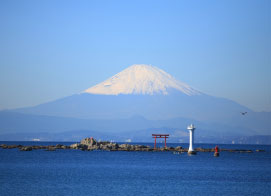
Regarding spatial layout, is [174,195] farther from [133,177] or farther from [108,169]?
[108,169]

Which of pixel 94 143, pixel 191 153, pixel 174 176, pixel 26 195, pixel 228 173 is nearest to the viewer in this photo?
pixel 26 195

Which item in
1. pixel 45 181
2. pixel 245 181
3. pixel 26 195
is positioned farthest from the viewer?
pixel 245 181

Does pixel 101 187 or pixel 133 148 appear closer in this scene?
pixel 101 187

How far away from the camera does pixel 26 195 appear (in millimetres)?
39844

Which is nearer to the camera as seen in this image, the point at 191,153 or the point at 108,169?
the point at 108,169

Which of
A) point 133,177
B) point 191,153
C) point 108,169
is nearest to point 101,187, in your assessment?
point 133,177

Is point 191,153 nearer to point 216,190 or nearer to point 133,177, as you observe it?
point 133,177

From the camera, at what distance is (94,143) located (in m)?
123

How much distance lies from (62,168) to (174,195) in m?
26.3

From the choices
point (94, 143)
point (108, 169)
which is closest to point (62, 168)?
point (108, 169)

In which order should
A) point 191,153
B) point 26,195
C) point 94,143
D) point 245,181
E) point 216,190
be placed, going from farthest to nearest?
point 94,143 < point 191,153 < point 245,181 < point 216,190 < point 26,195

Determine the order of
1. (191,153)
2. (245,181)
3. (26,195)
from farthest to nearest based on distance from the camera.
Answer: (191,153) < (245,181) < (26,195)

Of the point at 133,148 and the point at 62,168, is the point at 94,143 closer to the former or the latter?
the point at 133,148

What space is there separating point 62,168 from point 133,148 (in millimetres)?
60910
